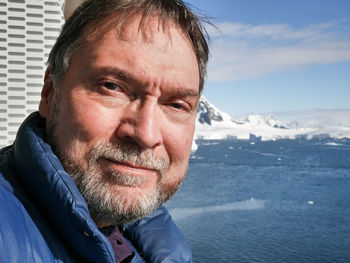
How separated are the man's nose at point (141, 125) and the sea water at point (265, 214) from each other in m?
15.2

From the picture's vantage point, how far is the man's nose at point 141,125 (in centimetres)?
60

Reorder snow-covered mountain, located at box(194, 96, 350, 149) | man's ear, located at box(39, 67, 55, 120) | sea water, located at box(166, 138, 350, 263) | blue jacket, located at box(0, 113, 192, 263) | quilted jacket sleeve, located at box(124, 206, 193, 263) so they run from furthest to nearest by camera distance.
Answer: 1. snow-covered mountain, located at box(194, 96, 350, 149)
2. sea water, located at box(166, 138, 350, 263)
3. quilted jacket sleeve, located at box(124, 206, 193, 263)
4. man's ear, located at box(39, 67, 55, 120)
5. blue jacket, located at box(0, 113, 192, 263)

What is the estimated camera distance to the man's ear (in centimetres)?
70

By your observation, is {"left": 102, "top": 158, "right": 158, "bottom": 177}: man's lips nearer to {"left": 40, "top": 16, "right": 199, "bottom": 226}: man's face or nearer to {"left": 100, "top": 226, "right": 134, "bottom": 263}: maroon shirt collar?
{"left": 40, "top": 16, "right": 199, "bottom": 226}: man's face

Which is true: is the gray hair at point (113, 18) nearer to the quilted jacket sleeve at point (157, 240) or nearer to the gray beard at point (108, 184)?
the gray beard at point (108, 184)

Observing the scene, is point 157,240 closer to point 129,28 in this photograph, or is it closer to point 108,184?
point 108,184

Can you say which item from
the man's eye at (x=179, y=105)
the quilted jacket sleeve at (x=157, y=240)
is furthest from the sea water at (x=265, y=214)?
the man's eye at (x=179, y=105)

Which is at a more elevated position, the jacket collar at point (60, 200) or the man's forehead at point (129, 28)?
the man's forehead at point (129, 28)

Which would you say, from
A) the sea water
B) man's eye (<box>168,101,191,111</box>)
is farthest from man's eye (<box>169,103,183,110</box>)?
the sea water

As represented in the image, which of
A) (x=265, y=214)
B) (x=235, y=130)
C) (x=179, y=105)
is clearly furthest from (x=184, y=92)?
(x=235, y=130)

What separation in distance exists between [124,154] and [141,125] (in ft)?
0.19

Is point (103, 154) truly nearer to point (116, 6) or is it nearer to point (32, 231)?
point (32, 231)

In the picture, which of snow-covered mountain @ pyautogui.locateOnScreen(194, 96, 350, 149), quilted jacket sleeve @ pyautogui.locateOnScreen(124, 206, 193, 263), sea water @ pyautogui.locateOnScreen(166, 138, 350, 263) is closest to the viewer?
quilted jacket sleeve @ pyautogui.locateOnScreen(124, 206, 193, 263)

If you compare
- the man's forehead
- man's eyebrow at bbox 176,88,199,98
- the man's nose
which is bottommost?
the man's nose
